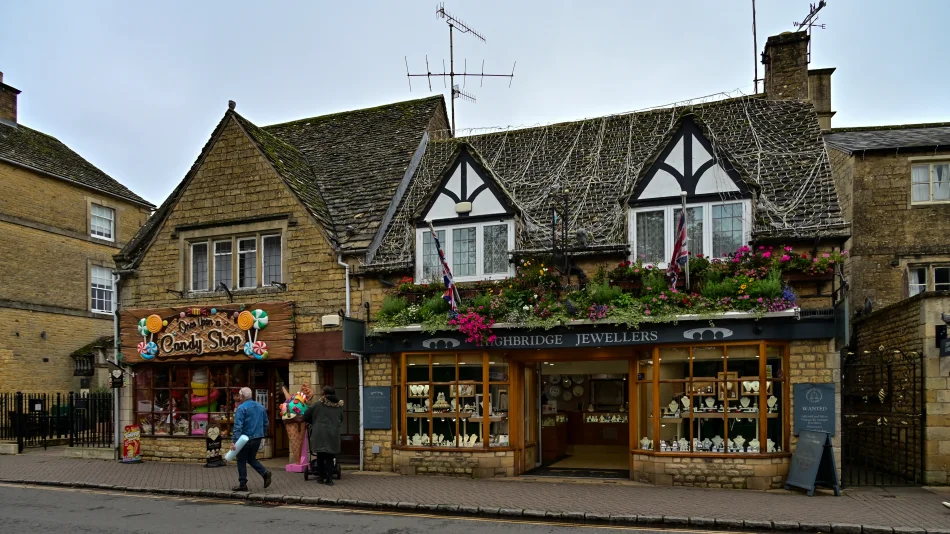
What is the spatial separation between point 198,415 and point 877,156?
1662 centimetres

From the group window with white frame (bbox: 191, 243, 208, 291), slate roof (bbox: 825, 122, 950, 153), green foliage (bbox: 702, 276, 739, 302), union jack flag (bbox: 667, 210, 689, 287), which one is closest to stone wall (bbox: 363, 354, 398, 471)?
window with white frame (bbox: 191, 243, 208, 291)

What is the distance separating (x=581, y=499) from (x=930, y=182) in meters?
11.7

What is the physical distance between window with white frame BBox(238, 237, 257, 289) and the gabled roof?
1.99m

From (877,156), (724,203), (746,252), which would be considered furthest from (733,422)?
(877,156)

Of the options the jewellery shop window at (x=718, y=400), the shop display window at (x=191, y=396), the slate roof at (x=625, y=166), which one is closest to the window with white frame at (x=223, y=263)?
the shop display window at (x=191, y=396)

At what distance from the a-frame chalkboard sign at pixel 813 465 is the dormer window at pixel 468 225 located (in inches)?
248

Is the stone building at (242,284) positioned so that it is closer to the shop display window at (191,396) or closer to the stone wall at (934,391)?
the shop display window at (191,396)

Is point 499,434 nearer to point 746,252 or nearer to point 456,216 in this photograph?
point 456,216

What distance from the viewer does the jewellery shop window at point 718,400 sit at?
13711mm

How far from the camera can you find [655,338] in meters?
14.1

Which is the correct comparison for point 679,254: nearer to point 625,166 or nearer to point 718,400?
point 718,400

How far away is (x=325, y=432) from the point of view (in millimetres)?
14484

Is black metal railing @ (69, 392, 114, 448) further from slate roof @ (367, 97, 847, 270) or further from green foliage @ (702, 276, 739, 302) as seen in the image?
green foliage @ (702, 276, 739, 302)

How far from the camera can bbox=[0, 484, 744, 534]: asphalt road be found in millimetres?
10445
